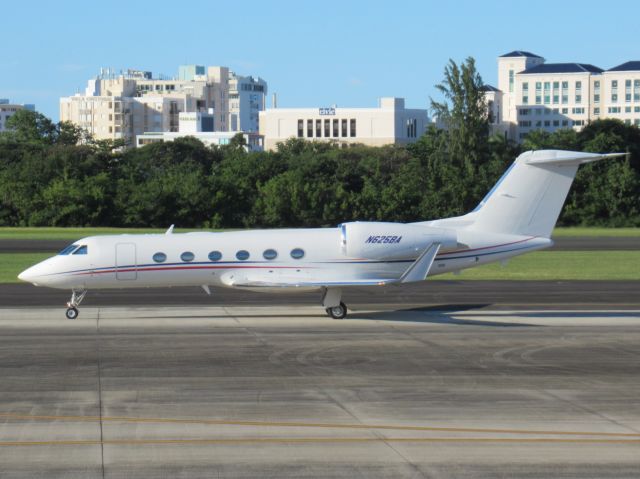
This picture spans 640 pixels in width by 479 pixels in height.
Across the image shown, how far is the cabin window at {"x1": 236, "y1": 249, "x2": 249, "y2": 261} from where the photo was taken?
30.1 meters

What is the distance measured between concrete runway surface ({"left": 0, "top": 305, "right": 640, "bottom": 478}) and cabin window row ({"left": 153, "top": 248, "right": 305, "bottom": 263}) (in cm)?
175

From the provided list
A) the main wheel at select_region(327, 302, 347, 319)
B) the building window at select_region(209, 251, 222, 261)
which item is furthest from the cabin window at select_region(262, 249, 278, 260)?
the main wheel at select_region(327, 302, 347, 319)

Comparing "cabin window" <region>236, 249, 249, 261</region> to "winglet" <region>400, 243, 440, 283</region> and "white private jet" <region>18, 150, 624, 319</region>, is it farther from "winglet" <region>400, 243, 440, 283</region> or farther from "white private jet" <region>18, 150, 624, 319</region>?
"winglet" <region>400, 243, 440, 283</region>

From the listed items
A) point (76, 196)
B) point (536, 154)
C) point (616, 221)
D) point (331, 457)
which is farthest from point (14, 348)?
point (616, 221)

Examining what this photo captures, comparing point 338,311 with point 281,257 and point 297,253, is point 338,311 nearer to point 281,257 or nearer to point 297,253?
point 297,253

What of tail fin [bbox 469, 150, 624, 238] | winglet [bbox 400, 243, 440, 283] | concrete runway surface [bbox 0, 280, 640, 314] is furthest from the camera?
concrete runway surface [bbox 0, 280, 640, 314]

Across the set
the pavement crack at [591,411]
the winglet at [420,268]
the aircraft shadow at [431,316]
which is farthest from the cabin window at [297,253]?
the pavement crack at [591,411]

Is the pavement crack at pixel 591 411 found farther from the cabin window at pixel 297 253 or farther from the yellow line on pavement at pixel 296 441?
the cabin window at pixel 297 253

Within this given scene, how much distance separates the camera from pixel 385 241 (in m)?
30.1

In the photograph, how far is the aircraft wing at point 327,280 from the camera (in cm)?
2923

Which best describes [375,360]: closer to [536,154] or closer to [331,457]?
[331,457]

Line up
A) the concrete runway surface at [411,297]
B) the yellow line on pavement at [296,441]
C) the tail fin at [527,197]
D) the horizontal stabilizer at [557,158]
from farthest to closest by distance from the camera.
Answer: the concrete runway surface at [411,297], the tail fin at [527,197], the horizontal stabilizer at [557,158], the yellow line on pavement at [296,441]

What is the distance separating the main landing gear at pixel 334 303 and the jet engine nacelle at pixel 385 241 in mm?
1159

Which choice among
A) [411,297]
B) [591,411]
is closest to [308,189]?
[411,297]
